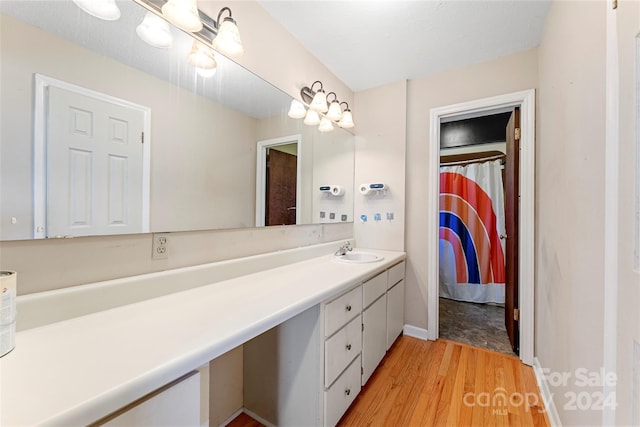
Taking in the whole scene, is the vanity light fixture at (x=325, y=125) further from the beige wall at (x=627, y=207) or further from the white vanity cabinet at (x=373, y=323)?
the beige wall at (x=627, y=207)

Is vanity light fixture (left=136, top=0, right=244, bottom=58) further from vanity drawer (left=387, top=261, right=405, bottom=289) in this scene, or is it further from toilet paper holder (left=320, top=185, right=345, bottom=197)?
vanity drawer (left=387, top=261, right=405, bottom=289)

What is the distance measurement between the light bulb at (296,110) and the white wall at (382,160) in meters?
0.81

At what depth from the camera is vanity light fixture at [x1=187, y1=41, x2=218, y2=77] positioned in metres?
1.21

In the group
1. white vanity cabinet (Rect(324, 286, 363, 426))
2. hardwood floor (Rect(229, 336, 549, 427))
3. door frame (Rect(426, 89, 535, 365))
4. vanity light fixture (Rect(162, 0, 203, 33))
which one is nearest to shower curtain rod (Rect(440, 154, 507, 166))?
door frame (Rect(426, 89, 535, 365))

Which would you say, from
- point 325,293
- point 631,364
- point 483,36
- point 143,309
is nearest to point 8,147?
point 143,309

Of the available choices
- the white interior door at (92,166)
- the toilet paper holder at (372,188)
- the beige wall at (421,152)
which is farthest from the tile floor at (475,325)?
the white interior door at (92,166)

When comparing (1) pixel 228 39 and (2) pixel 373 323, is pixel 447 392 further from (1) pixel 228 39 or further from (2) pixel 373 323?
(1) pixel 228 39

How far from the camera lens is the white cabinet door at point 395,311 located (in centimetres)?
192

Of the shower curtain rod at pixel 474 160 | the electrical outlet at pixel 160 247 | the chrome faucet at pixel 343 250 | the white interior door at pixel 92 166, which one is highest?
the shower curtain rod at pixel 474 160

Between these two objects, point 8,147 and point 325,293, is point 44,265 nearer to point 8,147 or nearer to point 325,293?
point 8,147

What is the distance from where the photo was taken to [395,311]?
6.74 feet

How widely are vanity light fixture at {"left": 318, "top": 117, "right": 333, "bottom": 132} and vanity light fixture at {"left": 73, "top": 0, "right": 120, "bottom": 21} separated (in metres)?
1.40

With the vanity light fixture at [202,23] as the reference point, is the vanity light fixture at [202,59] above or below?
below

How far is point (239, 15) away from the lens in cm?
141
